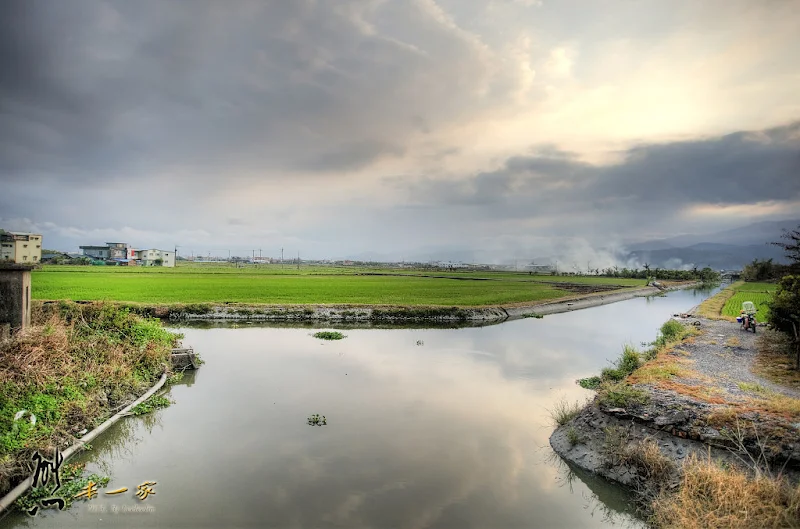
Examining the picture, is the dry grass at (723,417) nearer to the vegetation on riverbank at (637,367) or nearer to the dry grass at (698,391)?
the dry grass at (698,391)

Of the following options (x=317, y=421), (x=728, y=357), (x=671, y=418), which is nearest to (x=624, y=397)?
(x=671, y=418)

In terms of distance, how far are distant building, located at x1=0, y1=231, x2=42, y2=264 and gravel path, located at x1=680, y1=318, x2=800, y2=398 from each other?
17.7 meters

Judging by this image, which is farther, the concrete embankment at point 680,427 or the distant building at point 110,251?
the distant building at point 110,251

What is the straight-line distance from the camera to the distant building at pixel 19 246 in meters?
12.4

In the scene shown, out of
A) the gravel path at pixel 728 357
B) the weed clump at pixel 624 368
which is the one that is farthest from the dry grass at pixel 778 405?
the weed clump at pixel 624 368

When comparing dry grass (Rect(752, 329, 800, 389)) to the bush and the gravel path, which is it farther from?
the bush

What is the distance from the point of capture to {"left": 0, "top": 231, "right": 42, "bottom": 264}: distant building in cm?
1238

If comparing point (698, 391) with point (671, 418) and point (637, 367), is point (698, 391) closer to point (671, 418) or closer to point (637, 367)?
point (671, 418)

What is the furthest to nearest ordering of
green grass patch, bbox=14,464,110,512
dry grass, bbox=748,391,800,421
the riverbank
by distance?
dry grass, bbox=748,391,800,421 → green grass patch, bbox=14,464,110,512 → the riverbank

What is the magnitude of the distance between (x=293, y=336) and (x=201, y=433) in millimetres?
12566

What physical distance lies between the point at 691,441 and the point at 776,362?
321 inches

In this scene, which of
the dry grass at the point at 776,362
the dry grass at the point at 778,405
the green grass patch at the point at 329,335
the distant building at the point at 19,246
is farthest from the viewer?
the green grass patch at the point at 329,335

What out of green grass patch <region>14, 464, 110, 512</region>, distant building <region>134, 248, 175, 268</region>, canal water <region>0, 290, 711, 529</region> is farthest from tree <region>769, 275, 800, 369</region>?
distant building <region>134, 248, 175, 268</region>

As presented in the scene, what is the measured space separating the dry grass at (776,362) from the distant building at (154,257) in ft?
320
